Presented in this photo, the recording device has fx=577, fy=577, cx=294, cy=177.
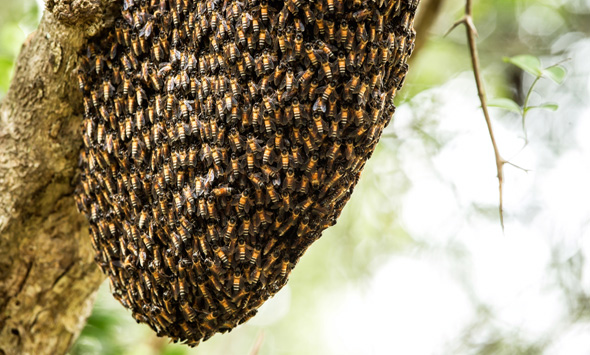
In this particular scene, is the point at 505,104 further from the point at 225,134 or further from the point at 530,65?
the point at 225,134

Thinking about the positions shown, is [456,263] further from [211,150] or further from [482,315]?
[211,150]

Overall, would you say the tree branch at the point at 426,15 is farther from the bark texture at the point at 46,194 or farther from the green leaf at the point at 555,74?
the bark texture at the point at 46,194

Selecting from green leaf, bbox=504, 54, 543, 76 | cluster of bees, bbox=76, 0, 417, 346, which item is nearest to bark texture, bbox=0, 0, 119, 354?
cluster of bees, bbox=76, 0, 417, 346

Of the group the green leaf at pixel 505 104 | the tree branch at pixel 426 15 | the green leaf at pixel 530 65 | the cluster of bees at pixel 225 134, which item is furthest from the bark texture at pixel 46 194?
the tree branch at pixel 426 15

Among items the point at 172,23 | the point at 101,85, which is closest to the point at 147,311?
the point at 101,85

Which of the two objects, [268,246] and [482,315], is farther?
[482,315]

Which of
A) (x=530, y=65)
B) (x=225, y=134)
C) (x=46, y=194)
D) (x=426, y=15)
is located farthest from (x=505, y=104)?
(x=46, y=194)
